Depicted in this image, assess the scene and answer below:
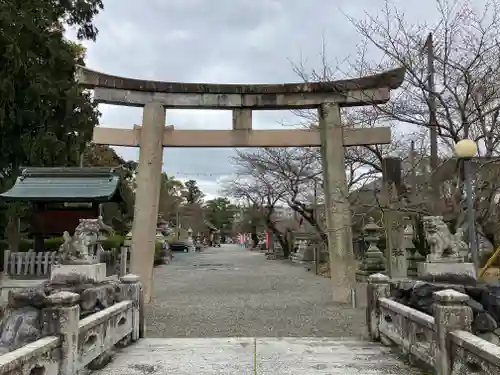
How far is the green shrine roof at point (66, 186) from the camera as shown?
13.6m

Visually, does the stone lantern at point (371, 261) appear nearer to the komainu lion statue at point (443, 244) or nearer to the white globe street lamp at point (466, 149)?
the white globe street lamp at point (466, 149)

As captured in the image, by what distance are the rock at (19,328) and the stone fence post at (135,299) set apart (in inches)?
74.9

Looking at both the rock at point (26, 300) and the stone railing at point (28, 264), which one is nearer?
the rock at point (26, 300)

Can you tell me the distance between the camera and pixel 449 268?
6668mm

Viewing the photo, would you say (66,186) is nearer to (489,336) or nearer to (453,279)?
(453,279)

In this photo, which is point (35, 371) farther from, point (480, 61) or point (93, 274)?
point (480, 61)

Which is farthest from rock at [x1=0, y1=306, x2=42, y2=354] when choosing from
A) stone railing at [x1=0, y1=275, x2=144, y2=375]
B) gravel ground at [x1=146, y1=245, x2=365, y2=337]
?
gravel ground at [x1=146, y1=245, x2=365, y2=337]

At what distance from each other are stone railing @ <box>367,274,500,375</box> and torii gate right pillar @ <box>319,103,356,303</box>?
5.21 metres

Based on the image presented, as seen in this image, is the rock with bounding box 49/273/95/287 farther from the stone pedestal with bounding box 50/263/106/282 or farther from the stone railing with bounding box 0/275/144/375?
the stone railing with bounding box 0/275/144/375

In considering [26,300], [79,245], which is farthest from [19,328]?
[79,245]

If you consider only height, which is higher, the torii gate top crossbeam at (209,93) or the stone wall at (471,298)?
the torii gate top crossbeam at (209,93)

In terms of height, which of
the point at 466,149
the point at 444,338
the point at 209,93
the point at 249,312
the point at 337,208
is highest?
the point at 209,93

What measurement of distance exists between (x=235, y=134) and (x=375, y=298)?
6.39 meters

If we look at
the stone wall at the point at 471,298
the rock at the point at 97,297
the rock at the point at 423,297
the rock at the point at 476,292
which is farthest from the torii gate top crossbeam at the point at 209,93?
the rock at the point at 476,292
